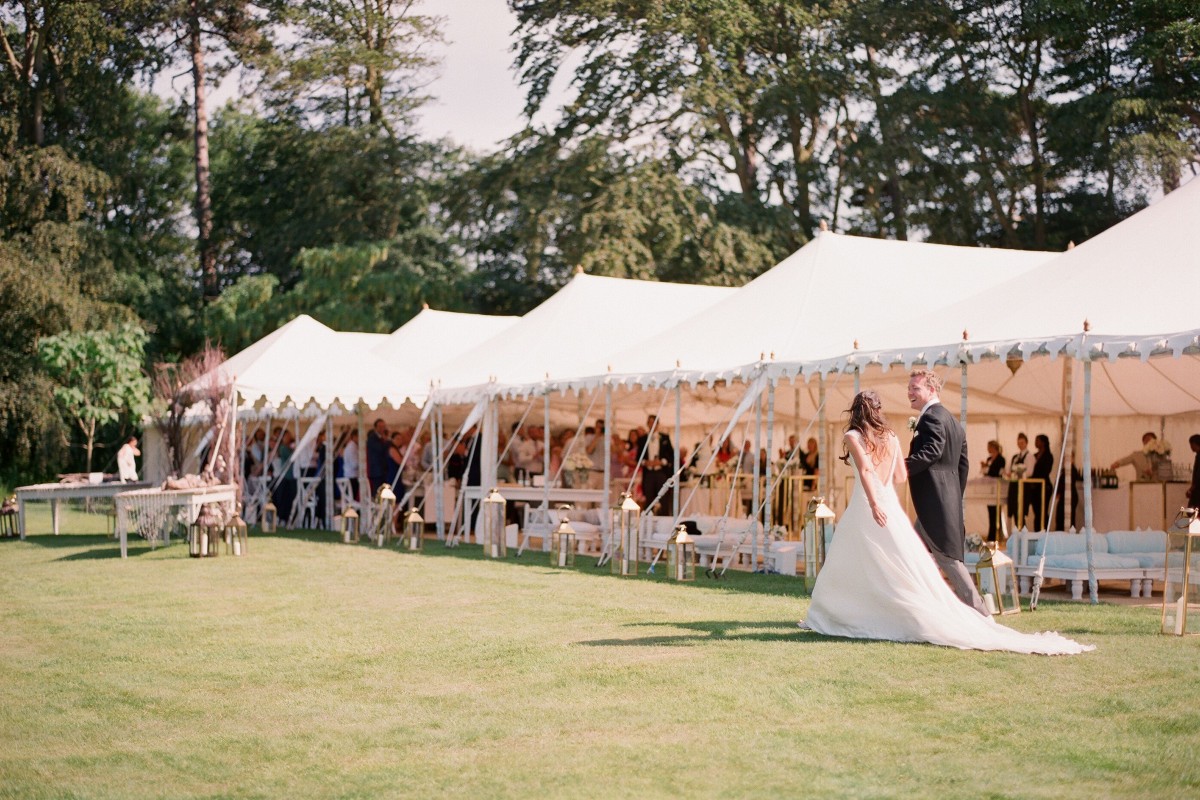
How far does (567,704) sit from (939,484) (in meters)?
3.22

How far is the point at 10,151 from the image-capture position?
112 ft

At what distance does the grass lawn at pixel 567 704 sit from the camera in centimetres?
530

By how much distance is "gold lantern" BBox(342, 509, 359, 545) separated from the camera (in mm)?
19641

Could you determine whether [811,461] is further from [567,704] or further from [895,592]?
[567,704]

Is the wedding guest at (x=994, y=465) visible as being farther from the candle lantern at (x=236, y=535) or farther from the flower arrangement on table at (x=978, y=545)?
the candle lantern at (x=236, y=535)

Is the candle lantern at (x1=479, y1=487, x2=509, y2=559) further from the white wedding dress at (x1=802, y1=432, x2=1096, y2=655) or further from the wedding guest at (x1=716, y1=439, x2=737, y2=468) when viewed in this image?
the white wedding dress at (x1=802, y1=432, x2=1096, y2=655)

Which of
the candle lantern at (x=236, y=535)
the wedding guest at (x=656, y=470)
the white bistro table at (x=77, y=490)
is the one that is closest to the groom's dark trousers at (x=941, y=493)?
the wedding guest at (x=656, y=470)

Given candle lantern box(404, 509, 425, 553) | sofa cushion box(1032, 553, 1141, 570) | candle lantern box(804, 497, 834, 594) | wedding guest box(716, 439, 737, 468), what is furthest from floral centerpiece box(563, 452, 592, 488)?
sofa cushion box(1032, 553, 1141, 570)

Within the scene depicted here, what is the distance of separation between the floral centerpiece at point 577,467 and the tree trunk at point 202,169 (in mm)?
21721

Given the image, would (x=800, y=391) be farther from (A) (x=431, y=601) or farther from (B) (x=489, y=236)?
(B) (x=489, y=236)

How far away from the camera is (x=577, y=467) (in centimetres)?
1905

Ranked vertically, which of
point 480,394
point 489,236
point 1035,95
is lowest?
point 480,394

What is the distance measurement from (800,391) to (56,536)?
11527 millimetres

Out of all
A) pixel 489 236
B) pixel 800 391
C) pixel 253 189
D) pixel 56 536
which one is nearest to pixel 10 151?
pixel 253 189
